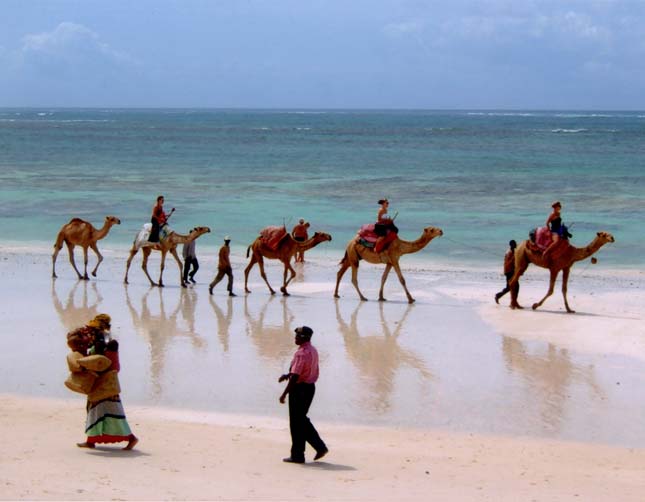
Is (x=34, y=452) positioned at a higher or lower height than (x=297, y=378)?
lower

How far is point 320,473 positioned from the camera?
891 centimetres

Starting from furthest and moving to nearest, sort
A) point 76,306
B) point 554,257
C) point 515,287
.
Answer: point 554,257, point 515,287, point 76,306

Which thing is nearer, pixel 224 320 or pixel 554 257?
pixel 224 320

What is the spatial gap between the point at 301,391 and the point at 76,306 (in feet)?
27.6

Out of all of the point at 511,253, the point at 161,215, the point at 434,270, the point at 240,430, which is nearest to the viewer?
the point at 240,430

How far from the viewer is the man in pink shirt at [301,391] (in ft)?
29.8

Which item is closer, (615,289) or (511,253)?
(511,253)

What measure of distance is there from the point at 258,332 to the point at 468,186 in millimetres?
29581

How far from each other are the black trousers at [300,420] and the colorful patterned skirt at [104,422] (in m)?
1.41

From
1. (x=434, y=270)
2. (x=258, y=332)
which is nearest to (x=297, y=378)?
(x=258, y=332)

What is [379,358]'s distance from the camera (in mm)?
13531

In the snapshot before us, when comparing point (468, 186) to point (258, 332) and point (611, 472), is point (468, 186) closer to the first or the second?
point (258, 332)

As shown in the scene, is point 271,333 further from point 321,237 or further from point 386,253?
point 321,237

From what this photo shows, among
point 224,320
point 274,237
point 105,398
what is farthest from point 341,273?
point 105,398
